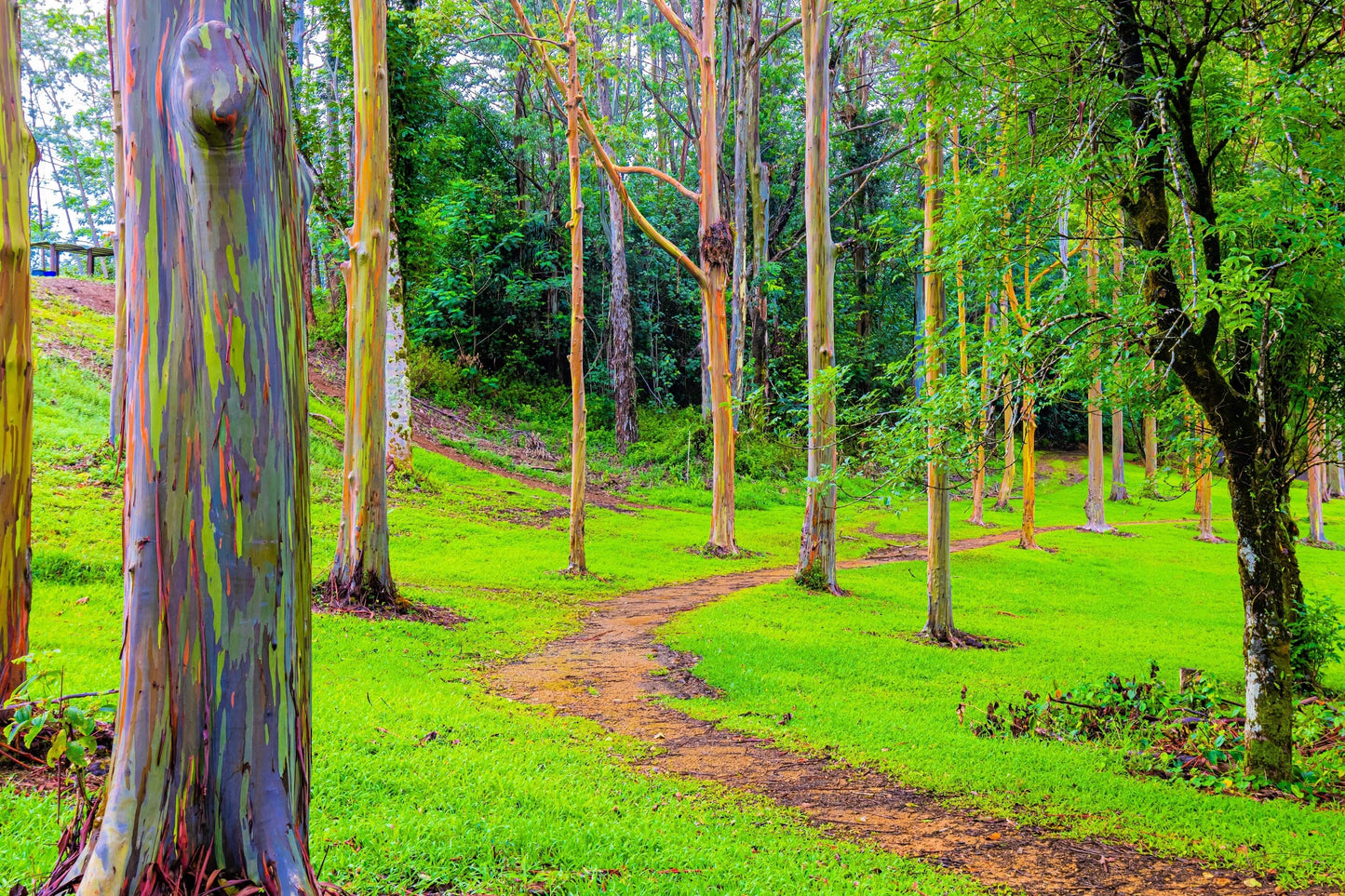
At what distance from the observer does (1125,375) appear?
6.01 m

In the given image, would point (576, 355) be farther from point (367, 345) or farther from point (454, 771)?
point (454, 771)

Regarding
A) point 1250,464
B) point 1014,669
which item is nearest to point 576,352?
point 1014,669

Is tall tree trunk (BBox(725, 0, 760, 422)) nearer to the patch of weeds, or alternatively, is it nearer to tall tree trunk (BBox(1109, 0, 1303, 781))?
the patch of weeds

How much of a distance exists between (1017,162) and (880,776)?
5.09m

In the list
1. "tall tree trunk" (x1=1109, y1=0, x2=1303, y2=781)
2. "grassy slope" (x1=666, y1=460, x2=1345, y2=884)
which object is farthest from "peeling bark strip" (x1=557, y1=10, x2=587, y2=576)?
"tall tree trunk" (x1=1109, y1=0, x2=1303, y2=781)

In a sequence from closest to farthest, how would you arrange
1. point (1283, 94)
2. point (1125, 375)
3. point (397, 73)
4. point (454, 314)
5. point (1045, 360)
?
1. point (1283, 94)
2. point (1045, 360)
3. point (1125, 375)
4. point (397, 73)
5. point (454, 314)

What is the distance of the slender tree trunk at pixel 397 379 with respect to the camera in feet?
55.8

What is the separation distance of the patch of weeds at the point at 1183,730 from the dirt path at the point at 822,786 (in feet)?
5.97

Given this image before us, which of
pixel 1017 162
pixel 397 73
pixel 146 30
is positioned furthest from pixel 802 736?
pixel 397 73

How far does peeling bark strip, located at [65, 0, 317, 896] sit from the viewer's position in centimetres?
234

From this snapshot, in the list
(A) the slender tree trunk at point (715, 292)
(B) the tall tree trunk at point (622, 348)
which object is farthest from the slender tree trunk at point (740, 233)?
(A) the slender tree trunk at point (715, 292)

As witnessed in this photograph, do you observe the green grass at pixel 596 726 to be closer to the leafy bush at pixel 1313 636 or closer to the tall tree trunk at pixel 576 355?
the tall tree trunk at pixel 576 355

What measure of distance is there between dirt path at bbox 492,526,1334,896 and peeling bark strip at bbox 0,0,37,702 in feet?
12.7

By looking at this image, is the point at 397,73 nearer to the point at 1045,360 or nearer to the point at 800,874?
the point at 1045,360
